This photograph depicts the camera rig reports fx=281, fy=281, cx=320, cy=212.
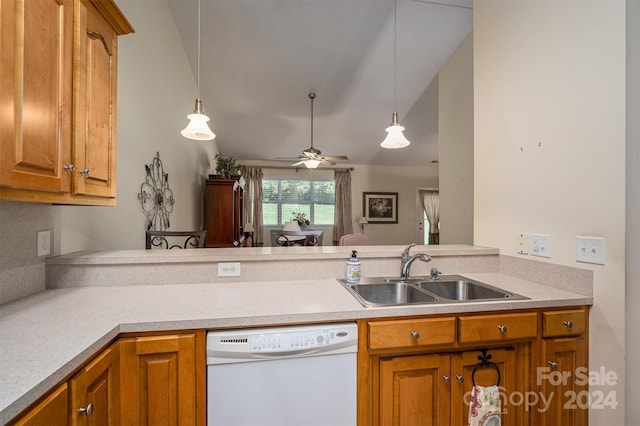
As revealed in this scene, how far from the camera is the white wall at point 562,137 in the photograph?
1148mm

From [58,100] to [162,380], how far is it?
1.05 meters

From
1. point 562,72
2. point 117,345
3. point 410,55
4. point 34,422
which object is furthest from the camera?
point 410,55

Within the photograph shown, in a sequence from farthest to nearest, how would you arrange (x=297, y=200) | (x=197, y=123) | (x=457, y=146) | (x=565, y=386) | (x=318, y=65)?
(x=297, y=200) → (x=318, y=65) → (x=457, y=146) → (x=197, y=123) → (x=565, y=386)

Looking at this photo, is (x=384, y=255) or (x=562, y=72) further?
(x=384, y=255)

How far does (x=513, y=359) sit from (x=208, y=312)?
1.32m

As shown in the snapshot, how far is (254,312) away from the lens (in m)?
1.07

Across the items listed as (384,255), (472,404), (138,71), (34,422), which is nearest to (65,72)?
(34,422)

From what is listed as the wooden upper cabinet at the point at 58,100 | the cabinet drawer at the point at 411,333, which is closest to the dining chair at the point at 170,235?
the wooden upper cabinet at the point at 58,100

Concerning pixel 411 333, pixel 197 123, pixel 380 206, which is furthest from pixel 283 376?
pixel 380 206

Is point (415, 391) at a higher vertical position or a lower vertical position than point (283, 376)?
lower

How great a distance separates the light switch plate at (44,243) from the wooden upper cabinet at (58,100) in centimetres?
32

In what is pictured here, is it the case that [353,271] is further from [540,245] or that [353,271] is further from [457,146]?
[457,146]

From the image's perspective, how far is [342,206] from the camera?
646 cm

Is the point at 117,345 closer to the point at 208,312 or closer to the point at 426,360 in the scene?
the point at 208,312
